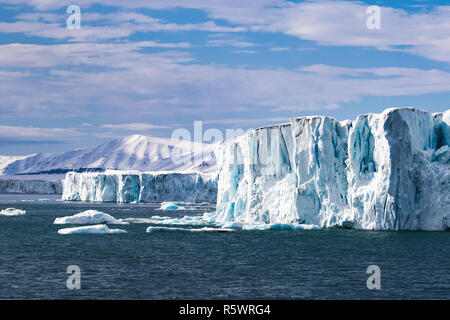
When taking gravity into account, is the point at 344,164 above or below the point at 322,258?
above

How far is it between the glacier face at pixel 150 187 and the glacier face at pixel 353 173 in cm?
4423

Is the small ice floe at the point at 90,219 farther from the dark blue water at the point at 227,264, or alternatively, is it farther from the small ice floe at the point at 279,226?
the small ice floe at the point at 279,226

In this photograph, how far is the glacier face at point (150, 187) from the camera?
87.8 meters

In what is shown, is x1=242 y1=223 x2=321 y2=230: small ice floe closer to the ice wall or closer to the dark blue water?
the dark blue water

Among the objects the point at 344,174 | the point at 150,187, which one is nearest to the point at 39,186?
the point at 150,187

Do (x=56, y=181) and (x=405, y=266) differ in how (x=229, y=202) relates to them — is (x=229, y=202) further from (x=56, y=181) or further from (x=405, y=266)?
(x=56, y=181)

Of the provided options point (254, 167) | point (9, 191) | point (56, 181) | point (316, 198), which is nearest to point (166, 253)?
point (316, 198)

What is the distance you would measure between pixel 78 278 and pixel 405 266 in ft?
38.2

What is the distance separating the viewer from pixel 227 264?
80.6 ft

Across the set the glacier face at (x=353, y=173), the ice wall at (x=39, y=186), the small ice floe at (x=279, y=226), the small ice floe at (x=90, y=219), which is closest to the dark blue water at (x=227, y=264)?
the small ice floe at (x=279, y=226)

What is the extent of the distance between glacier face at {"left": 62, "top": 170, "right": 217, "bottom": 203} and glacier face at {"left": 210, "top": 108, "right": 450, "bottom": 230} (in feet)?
145

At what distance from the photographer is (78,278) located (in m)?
20.7

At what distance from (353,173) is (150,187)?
54688mm
